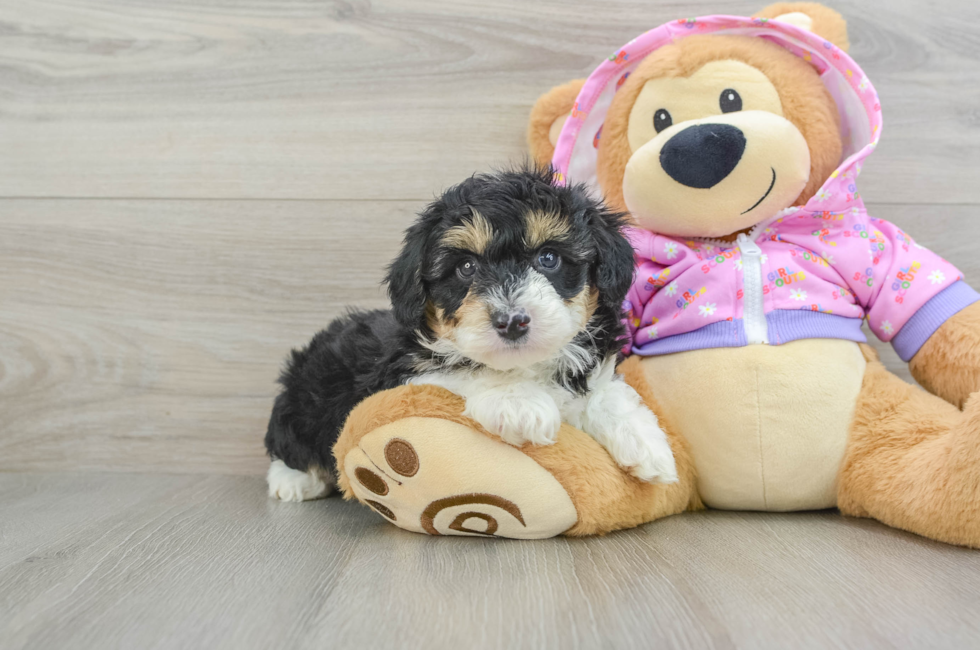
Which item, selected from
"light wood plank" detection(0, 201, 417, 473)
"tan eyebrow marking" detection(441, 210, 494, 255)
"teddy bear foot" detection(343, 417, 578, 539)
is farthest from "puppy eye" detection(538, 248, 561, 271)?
"light wood plank" detection(0, 201, 417, 473)

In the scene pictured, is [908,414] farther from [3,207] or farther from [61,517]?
[3,207]

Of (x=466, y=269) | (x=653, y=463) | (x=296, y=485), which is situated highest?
(x=466, y=269)

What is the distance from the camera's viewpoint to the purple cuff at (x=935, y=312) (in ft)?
4.74

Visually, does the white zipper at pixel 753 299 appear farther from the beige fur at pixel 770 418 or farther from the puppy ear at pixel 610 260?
the puppy ear at pixel 610 260

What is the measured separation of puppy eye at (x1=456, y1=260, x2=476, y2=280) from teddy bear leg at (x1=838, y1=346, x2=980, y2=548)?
85cm

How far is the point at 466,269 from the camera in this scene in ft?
4.08

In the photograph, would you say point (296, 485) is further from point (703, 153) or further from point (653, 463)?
point (703, 153)

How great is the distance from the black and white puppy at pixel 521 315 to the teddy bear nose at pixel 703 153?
173mm

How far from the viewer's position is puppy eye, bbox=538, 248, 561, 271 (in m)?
1.24

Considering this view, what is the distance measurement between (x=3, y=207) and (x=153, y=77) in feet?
2.02

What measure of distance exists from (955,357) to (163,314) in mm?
2073

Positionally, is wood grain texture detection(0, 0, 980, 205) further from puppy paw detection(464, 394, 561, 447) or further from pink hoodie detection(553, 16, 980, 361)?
puppy paw detection(464, 394, 561, 447)

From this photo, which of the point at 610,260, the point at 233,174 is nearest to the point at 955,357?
the point at 610,260

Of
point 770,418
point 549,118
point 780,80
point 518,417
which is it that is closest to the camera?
point 518,417
